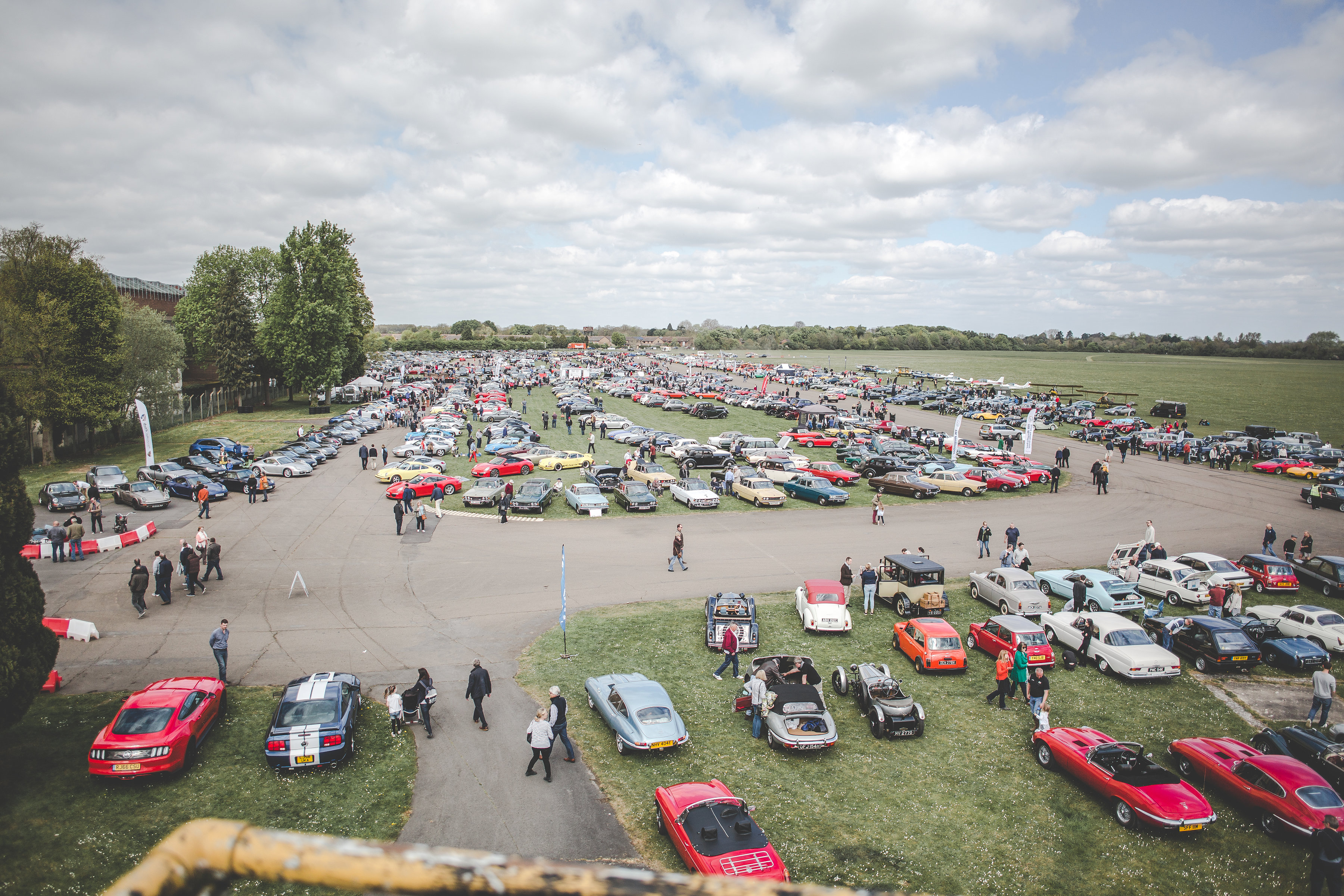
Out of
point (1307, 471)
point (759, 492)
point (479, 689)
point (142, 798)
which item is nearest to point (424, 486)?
point (759, 492)

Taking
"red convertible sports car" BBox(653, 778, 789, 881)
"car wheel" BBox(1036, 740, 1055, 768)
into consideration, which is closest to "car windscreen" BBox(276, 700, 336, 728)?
"red convertible sports car" BBox(653, 778, 789, 881)

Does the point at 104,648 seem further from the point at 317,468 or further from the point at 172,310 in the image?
the point at 172,310

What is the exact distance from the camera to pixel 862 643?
21297 mm

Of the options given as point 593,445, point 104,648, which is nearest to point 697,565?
point 104,648

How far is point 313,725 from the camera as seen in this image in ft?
46.9

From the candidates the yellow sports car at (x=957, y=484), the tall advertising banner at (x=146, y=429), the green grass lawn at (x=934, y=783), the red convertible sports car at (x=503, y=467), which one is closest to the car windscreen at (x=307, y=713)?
the green grass lawn at (x=934, y=783)

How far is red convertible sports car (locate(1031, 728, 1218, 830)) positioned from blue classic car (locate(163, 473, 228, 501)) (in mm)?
37347

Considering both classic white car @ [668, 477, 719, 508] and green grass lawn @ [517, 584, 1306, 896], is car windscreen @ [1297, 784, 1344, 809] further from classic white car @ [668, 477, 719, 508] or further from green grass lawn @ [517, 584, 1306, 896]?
classic white car @ [668, 477, 719, 508]

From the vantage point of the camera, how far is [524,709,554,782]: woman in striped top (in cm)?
1386

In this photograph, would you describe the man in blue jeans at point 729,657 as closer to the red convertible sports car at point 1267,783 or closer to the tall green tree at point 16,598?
the red convertible sports car at point 1267,783

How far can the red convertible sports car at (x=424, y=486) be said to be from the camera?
36906mm

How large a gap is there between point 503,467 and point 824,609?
1003 inches

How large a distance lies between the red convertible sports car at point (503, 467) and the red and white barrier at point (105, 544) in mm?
15539

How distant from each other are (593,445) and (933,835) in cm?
3913
